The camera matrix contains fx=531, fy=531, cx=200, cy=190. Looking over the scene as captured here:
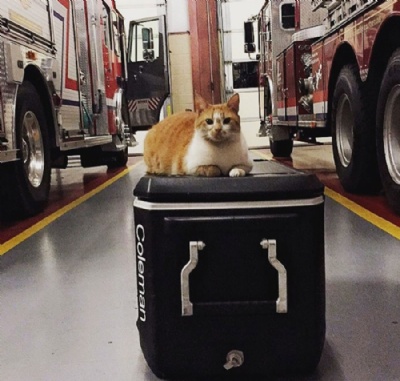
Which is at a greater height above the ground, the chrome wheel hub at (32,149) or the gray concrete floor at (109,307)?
the chrome wheel hub at (32,149)

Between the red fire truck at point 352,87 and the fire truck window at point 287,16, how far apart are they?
0.64m

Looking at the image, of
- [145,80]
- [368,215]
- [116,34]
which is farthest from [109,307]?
[145,80]

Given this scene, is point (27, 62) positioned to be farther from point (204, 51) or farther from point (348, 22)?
point (204, 51)

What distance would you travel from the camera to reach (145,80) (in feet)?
33.3

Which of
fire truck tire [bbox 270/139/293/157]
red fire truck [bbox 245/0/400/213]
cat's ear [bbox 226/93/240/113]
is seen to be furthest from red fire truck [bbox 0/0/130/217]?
fire truck tire [bbox 270/139/293/157]

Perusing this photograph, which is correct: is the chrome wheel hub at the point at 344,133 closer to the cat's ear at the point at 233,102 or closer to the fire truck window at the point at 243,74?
the cat's ear at the point at 233,102

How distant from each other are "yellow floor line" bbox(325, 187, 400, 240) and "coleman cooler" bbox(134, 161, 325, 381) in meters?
1.78

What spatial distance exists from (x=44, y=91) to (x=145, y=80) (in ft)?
19.0

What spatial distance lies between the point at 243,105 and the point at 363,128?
28.2 ft

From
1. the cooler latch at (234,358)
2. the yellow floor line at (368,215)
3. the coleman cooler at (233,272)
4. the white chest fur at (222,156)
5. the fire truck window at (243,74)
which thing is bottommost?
the cooler latch at (234,358)

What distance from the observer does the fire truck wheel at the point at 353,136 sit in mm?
4102

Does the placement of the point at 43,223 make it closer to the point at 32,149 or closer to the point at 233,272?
the point at 32,149

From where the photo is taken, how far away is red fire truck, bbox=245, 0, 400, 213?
11.4ft

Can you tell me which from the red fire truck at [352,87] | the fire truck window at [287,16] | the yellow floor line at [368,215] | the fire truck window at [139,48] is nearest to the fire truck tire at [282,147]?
the red fire truck at [352,87]
